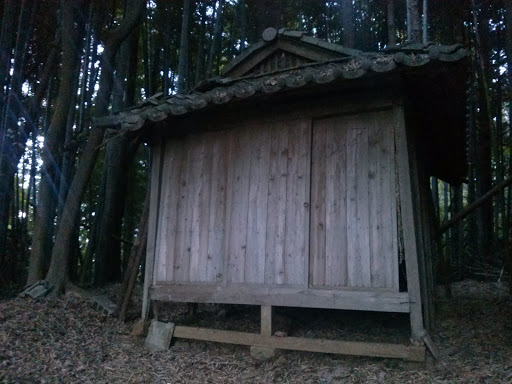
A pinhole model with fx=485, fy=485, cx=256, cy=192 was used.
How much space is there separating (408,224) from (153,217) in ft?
10.6

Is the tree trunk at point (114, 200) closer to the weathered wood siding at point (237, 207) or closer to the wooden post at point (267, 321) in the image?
the weathered wood siding at point (237, 207)

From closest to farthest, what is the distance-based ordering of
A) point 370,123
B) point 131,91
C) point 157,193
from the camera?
point 370,123
point 157,193
point 131,91

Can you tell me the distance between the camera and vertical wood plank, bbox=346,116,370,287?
4.95 m

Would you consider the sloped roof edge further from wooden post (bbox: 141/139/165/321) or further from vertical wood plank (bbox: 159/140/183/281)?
wooden post (bbox: 141/139/165/321)

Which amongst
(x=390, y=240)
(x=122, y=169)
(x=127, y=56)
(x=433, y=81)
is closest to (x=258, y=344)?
(x=390, y=240)

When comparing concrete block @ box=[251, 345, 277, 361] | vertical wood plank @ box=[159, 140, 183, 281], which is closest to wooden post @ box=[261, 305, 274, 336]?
concrete block @ box=[251, 345, 277, 361]

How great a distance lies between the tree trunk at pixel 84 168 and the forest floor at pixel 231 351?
1.91 feet

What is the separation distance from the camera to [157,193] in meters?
6.40

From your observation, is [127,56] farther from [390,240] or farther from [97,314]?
[390,240]

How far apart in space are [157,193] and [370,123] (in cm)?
290

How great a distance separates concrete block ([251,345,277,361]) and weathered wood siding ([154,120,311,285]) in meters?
0.74

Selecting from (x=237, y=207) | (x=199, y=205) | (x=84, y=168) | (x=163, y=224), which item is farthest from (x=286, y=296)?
(x=84, y=168)

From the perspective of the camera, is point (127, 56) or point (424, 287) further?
point (127, 56)

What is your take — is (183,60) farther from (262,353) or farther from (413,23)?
(262,353)
